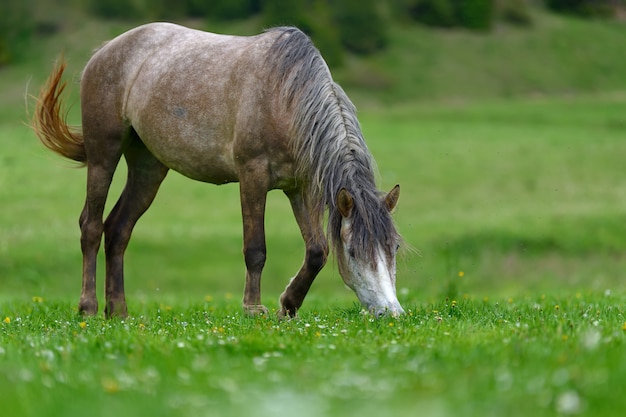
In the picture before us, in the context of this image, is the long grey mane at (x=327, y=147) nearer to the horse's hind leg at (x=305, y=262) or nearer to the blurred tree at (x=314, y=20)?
the horse's hind leg at (x=305, y=262)

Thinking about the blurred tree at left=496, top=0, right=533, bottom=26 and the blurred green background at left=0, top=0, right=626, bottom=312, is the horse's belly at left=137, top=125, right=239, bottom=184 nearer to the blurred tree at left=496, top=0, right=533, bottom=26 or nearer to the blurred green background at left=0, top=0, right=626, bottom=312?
the blurred green background at left=0, top=0, right=626, bottom=312

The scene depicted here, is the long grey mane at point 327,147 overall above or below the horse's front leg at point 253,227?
above

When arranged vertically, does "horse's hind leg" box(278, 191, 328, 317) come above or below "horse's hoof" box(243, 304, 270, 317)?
above

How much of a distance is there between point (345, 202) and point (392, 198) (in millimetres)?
499

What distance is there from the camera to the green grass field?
441cm

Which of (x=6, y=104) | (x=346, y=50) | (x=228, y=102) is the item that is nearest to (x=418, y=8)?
(x=346, y=50)

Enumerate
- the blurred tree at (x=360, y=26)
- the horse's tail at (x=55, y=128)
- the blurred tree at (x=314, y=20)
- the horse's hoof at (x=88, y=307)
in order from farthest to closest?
the blurred tree at (x=360, y=26)
the blurred tree at (x=314, y=20)
the horse's tail at (x=55, y=128)
the horse's hoof at (x=88, y=307)

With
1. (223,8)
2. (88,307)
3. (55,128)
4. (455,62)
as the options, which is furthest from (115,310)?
(223,8)

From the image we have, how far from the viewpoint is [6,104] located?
5775 cm

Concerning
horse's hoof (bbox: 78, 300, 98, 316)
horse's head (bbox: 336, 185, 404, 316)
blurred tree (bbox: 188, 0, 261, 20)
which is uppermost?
horse's head (bbox: 336, 185, 404, 316)

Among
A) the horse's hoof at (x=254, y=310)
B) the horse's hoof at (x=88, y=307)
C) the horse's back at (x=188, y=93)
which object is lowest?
the horse's hoof at (x=88, y=307)

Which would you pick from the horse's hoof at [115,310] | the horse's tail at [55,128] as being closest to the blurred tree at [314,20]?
the horse's tail at [55,128]

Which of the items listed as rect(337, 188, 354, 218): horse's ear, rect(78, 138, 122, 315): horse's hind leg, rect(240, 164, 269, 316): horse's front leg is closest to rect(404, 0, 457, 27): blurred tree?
rect(78, 138, 122, 315): horse's hind leg

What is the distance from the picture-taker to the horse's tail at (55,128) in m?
11.2
